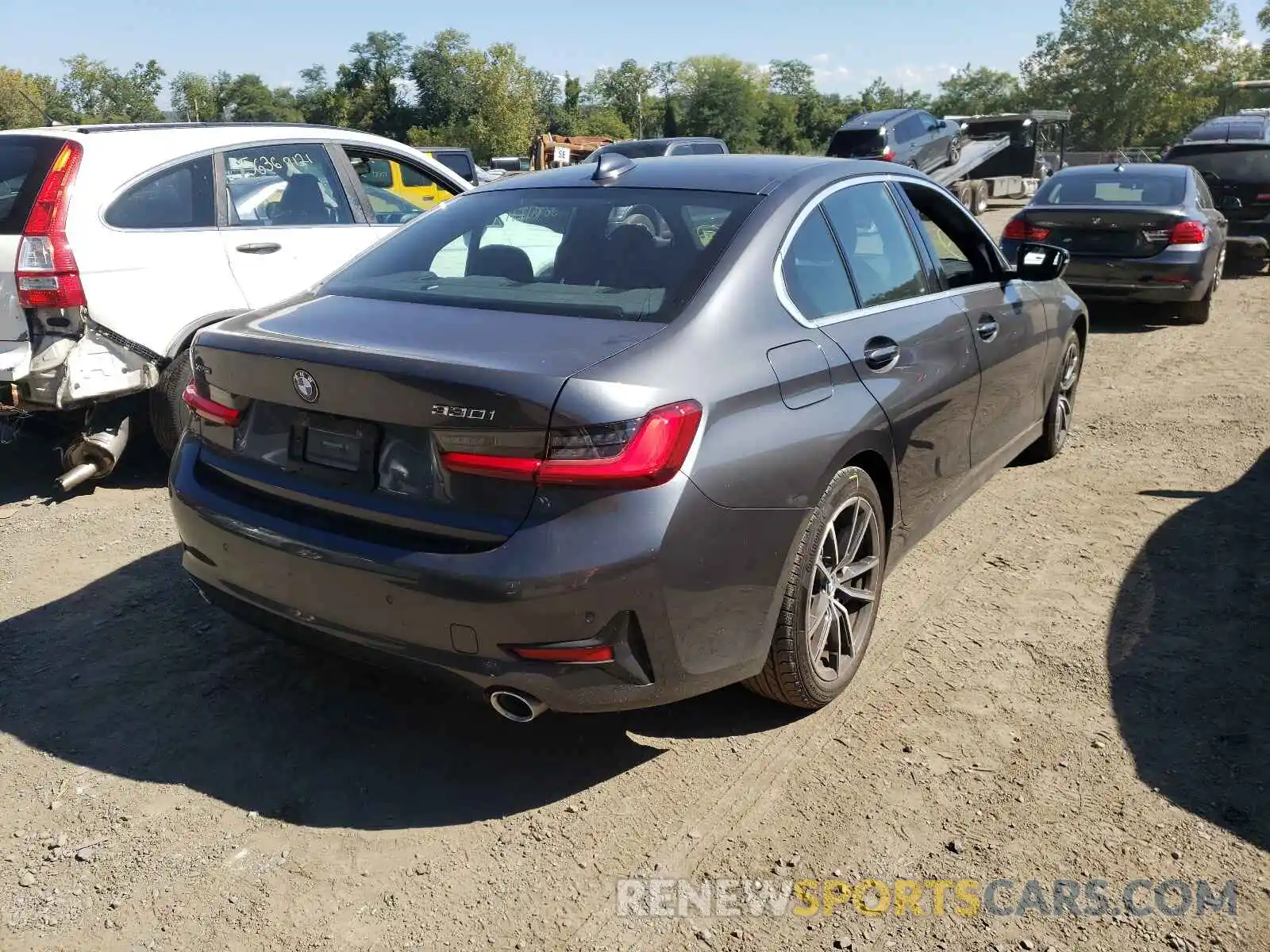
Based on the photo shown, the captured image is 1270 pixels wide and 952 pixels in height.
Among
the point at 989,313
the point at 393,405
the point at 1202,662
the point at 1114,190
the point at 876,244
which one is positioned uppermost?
the point at 876,244

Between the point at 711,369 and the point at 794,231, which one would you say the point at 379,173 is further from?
the point at 711,369

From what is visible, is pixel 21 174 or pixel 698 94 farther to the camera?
pixel 698 94

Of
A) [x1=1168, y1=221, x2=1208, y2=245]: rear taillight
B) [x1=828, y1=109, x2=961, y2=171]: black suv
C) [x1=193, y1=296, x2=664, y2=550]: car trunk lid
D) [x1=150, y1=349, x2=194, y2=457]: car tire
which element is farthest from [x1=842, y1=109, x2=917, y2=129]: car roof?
[x1=193, y1=296, x2=664, y2=550]: car trunk lid

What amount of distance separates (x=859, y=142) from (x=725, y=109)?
8564 centimetres

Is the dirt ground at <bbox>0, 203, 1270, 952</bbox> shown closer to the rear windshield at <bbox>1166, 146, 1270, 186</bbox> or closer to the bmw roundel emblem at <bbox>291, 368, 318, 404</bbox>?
the bmw roundel emblem at <bbox>291, 368, 318, 404</bbox>

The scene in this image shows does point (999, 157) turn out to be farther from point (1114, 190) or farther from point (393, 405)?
point (393, 405)

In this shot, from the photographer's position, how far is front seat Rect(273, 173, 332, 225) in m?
6.08

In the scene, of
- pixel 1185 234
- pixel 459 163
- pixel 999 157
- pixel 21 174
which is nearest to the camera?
pixel 21 174

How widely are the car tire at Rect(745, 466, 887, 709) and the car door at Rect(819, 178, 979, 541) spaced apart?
0.29m

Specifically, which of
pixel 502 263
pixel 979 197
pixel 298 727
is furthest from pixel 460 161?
pixel 298 727

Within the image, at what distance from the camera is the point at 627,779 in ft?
10.0

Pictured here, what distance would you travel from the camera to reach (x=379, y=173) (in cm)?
687

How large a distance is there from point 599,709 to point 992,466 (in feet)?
8.69

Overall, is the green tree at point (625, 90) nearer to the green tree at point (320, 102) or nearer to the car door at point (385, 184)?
the green tree at point (320, 102)
